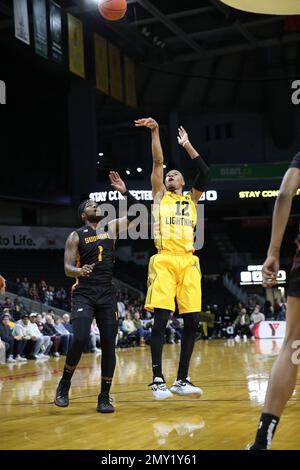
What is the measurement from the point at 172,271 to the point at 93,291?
816 millimetres

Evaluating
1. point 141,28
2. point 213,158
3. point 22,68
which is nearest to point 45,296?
point 22,68

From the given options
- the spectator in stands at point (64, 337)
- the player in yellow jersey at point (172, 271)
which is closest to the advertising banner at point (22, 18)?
the spectator in stands at point (64, 337)

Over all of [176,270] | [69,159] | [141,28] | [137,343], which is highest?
[141,28]

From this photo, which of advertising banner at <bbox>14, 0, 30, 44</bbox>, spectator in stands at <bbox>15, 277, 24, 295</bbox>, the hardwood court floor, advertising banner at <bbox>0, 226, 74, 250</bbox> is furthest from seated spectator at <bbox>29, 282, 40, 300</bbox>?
the hardwood court floor

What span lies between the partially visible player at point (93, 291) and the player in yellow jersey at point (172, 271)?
37 cm

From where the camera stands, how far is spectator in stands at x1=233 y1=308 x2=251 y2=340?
25359 mm

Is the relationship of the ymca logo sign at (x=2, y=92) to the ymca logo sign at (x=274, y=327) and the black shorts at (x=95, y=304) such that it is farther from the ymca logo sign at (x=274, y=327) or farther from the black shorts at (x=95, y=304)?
the black shorts at (x=95, y=304)

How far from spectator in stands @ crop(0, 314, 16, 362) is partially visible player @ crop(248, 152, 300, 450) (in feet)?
41.2

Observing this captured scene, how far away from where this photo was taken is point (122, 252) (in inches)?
1363

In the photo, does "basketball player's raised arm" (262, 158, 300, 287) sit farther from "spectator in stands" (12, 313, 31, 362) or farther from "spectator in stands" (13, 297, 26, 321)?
"spectator in stands" (13, 297, 26, 321)

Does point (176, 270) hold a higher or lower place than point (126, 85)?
lower

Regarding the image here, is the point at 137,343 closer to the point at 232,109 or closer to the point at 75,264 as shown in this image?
the point at 75,264

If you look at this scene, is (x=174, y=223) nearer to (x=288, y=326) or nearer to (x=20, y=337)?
(x=288, y=326)
